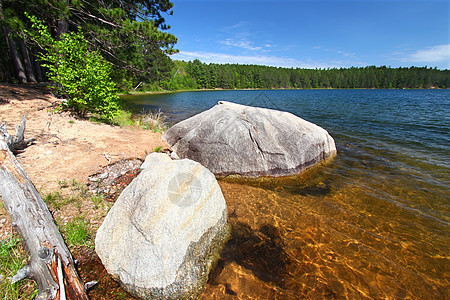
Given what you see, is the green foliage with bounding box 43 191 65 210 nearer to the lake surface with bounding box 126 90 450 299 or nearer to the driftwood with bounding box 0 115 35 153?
the driftwood with bounding box 0 115 35 153

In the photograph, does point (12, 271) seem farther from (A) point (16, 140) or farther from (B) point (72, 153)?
(A) point (16, 140)

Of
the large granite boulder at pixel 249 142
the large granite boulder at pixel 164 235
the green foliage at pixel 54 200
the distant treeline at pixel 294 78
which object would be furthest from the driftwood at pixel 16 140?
the distant treeline at pixel 294 78

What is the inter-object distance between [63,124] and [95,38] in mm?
7237

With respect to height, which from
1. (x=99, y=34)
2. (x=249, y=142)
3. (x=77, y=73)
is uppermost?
(x=99, y=34)

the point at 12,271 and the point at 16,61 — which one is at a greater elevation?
the point at 16,61

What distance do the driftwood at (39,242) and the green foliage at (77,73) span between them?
20.3 ft

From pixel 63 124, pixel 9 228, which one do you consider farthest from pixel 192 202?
pixel 63 124

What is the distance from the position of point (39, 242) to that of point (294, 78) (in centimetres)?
16363

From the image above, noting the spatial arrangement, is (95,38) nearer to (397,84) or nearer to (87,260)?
A: (87,260)

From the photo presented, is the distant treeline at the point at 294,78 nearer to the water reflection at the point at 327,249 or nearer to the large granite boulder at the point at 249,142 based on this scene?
the large granite boulder at the point at 249,142

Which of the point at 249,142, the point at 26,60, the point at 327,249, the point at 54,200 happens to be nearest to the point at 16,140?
the point at 54,200

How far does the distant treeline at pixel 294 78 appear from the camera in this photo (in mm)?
116562

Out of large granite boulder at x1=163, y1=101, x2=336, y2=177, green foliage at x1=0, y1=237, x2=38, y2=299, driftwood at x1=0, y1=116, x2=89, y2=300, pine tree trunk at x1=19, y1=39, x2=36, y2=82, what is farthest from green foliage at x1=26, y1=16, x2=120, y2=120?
pine tree trunk at x1=19, y1=39, x2=36, y2=82

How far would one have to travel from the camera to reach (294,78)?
147m
